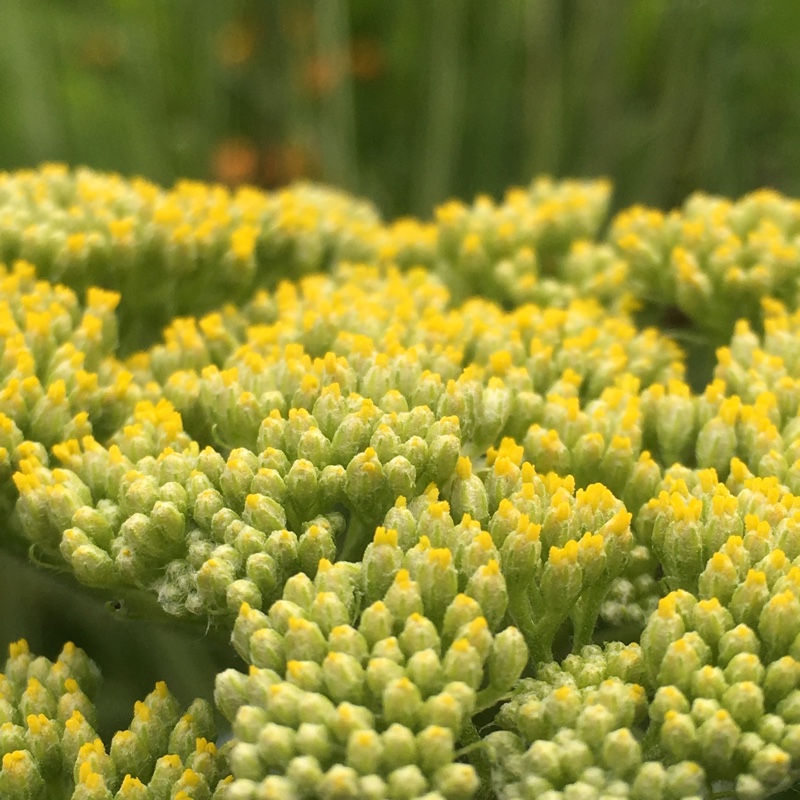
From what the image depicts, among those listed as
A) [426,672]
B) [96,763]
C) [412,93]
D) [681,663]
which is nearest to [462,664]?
[426,672]

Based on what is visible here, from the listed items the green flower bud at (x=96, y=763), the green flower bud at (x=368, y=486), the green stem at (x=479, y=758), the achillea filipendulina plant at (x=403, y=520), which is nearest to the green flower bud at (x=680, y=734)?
the achillea filipendulina plant at (x=403, y=520)

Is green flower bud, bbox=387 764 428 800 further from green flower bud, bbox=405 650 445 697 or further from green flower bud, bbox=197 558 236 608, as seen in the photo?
green flower bud, bbox=197 558 236 608

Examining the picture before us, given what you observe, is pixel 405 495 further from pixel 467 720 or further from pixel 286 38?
pixel 286 38

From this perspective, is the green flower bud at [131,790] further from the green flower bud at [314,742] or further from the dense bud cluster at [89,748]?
the green flower bud at [314,742]

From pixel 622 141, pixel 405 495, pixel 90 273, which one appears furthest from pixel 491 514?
pixel 622 141

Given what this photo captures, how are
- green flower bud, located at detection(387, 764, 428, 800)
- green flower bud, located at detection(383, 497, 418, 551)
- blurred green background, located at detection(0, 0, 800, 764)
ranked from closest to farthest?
1. green flower bud, located at detection(387, 764, 428, 800)
2. green flower bud, located at detection(383, 497, 418, 551)
3. blurred green background, located at detection(0, 0, 800, 764)

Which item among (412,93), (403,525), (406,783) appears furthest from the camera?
(412,93)

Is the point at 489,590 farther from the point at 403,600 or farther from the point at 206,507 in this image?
the point at 206,507

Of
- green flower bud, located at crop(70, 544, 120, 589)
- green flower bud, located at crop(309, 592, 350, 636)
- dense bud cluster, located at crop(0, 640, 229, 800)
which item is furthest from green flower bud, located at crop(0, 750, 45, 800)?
green flower bud, located at crop(309, 592, 350, 636)
